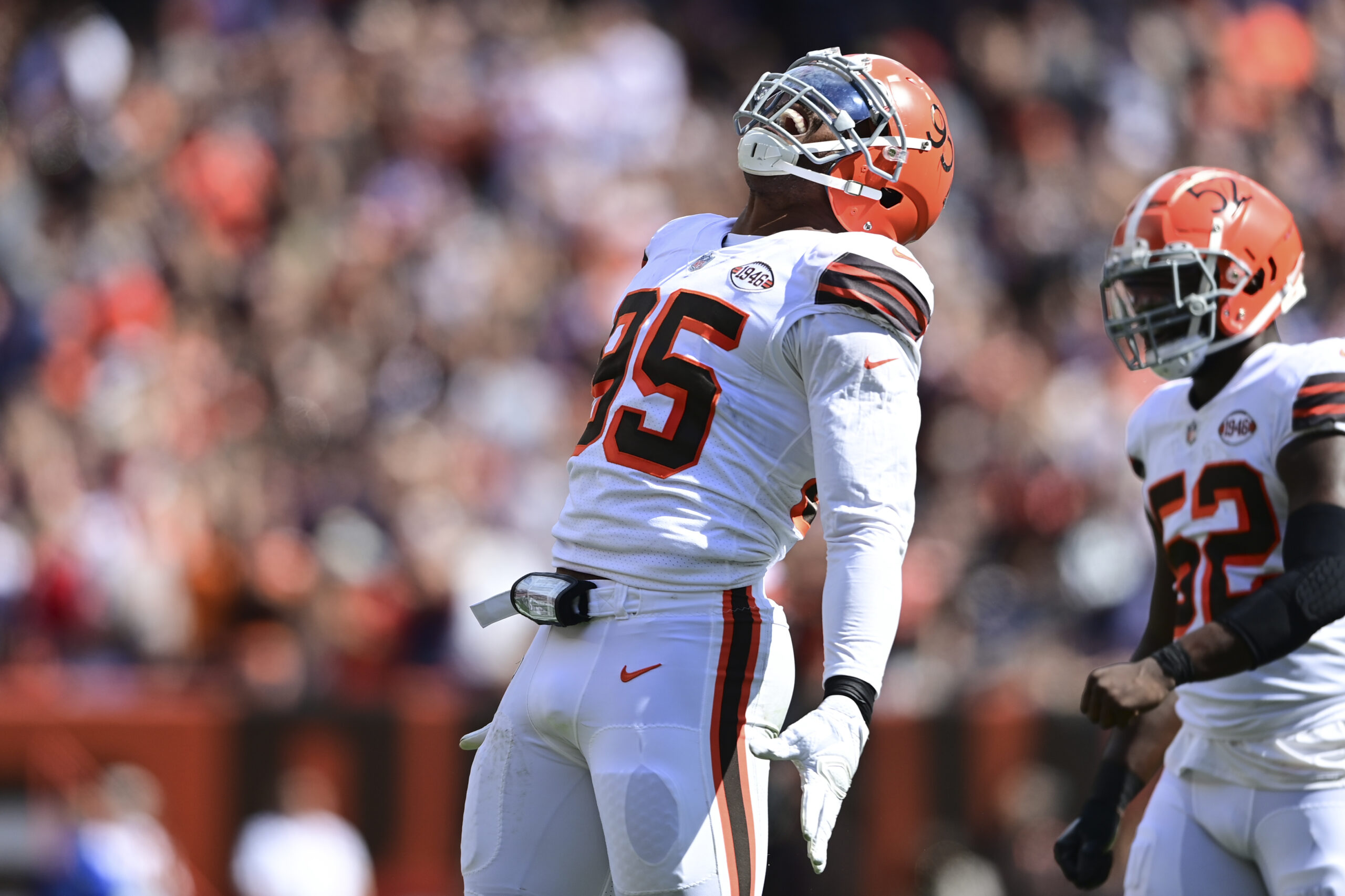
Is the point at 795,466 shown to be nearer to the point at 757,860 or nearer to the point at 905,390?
the point at 905,390

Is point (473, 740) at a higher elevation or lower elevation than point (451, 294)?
lower

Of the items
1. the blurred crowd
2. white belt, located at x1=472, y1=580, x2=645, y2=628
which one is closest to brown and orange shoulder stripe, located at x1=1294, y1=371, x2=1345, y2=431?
white belt, located at x1=472, y1=580, x2=645, y2=628

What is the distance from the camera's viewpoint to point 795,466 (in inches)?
133

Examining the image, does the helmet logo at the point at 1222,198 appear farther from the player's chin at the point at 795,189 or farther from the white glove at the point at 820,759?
the white glove at the point at 820,759

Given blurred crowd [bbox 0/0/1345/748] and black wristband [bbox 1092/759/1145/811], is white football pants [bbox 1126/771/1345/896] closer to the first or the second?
black wristband [bbox 1092/759/1145/811]

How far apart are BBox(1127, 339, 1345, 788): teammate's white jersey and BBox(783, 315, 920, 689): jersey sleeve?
1.00 metres

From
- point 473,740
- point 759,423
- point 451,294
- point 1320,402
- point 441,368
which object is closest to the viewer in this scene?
point 759,423

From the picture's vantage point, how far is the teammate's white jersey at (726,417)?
3.25 meters

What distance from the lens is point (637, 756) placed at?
3156mm

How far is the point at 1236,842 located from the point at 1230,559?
0.61 metres

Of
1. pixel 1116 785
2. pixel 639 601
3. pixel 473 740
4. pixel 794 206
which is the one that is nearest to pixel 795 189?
pixel 794 206

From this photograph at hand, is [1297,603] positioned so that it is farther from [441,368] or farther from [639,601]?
[441,368]

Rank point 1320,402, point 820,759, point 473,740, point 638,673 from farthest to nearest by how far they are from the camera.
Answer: point 1320,402 → point 473,740 → point 638,673 → point 820,759

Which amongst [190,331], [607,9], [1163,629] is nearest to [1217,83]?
[607,9]
